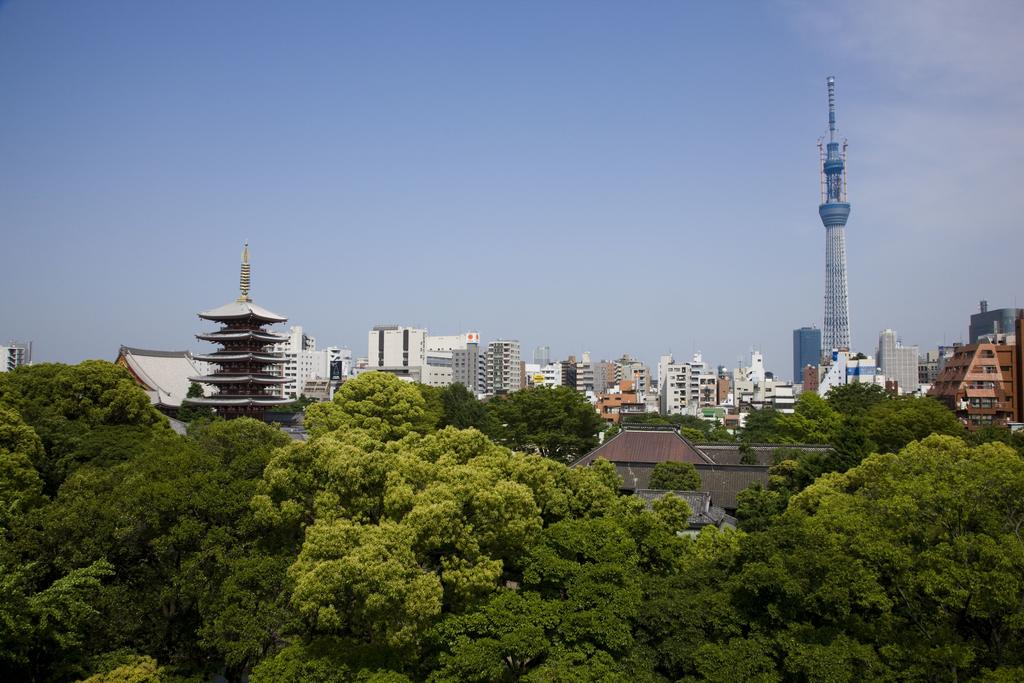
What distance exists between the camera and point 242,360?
49500 mm

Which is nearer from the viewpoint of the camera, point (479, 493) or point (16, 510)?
point (479, 493)

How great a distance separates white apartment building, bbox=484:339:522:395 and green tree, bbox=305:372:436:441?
89068 millimetres

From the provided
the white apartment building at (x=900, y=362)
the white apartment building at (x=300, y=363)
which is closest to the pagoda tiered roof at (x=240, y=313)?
the white apartment building at (x=300, y=363)

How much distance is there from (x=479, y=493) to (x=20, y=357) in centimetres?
13130

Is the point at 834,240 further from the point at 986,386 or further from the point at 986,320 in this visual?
the point at 986,386

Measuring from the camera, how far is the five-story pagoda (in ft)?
162

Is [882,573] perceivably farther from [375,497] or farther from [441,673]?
[375,497]

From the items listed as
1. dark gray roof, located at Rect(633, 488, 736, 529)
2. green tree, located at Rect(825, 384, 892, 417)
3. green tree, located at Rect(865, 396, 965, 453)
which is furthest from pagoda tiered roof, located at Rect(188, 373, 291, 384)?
green tree, located at Rect(825, 384, 892, 417)

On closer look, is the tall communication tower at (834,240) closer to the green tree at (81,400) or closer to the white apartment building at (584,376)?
the white apartment building at (584,376)

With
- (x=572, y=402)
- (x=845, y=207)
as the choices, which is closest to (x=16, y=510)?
(x=572, y=402)

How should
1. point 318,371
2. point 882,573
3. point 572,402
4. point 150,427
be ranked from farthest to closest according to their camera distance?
1. point 318,371
2. point 572,402
3. point 150,427
4. point 882,573

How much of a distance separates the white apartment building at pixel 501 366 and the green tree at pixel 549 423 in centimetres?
7507

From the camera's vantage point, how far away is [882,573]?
49.0ft

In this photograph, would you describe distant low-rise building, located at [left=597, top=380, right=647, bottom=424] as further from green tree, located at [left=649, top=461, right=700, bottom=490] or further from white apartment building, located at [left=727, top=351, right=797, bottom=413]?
green tree, located at [left=649, top=461, right=700, bottom=490]
